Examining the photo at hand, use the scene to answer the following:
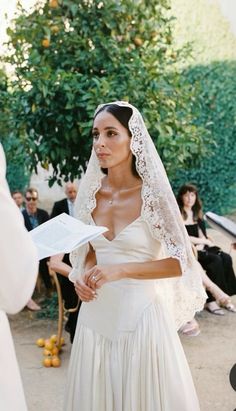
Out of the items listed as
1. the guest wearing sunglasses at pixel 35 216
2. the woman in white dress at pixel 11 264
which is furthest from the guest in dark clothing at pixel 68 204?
the woman in white dress at pixel 11 264

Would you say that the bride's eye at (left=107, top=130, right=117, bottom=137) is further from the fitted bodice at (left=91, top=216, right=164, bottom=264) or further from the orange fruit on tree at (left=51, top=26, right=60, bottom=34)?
the orange fruit on tree at (left=51, top=26, right=60, bottom=34)

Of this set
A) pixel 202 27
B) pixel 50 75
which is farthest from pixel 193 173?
pixel 50 75

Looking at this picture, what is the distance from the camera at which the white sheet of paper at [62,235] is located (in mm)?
1943

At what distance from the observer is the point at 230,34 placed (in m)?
9.60

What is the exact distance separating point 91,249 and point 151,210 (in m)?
0.46

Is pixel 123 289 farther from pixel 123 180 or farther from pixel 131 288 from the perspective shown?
pixel 123 180

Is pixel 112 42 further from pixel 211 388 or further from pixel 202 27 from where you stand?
pixel 202 27

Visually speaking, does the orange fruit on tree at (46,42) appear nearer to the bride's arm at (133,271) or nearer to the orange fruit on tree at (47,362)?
the orange fruit on tree at (47,362)

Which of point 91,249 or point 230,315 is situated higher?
point 91,249

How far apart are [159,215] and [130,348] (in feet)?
1.93

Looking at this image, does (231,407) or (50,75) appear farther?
(50,75)

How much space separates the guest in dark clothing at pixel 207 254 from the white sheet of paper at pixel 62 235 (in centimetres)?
357

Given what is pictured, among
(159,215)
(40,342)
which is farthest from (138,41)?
(159,215)

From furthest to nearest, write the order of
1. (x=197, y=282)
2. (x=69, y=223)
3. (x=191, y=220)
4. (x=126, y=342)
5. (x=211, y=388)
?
(x=191, y=220) → (x=211, y=388) → (x=197, y=282) → (x=126, y=342) → (x=69, y=223)
